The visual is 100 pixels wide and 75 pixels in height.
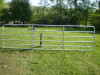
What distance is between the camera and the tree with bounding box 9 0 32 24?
28.2 meters

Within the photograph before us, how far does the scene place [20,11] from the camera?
28109mm

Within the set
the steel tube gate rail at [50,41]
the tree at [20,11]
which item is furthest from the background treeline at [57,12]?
the steel tube gate rail at [50,41]

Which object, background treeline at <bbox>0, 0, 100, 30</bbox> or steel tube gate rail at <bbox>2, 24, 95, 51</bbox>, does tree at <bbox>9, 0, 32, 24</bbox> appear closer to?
background treeline at <bbox>0, 0, 100, 30</bbox>

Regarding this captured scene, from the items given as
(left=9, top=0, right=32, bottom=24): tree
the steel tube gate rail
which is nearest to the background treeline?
(left=9, top=0, right=32, bottom=24): tree

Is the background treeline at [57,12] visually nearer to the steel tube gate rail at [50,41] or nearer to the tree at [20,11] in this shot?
the tree at [20,11]

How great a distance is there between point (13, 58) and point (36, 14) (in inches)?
1105

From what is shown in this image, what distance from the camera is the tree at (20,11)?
1109 inches

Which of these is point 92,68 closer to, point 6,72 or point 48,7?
point 6,72

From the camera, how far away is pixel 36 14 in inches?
1287

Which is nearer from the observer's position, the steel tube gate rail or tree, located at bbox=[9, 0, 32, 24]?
the steel tube gate rail

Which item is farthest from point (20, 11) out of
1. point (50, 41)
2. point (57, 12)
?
point (50, 41)

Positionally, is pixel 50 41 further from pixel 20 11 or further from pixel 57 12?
pixel 57 12

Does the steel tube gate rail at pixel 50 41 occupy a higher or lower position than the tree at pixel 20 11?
lower

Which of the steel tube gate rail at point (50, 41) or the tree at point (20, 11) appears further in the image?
the tree at point (20, 11)
